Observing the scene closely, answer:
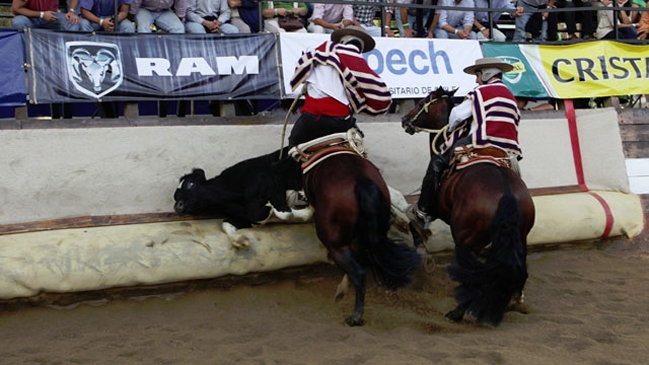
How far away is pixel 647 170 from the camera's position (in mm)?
8727

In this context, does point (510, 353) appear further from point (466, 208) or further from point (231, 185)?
point (231, 185)

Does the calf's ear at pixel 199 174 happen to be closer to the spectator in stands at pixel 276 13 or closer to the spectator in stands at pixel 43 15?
the spectator in stands at pixel 43 15

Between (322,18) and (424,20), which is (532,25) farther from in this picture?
(322,18)

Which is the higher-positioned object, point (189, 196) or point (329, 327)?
point (189, 196)

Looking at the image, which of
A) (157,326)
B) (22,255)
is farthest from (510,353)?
(22,255)

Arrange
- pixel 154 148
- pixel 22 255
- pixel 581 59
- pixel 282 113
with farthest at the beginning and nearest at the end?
1. pixel 581 59
2. pixel 282 113
3. pixel 154 148
4. pixel 22 255

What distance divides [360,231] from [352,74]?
4.72 feet

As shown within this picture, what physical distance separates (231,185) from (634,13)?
7517mm

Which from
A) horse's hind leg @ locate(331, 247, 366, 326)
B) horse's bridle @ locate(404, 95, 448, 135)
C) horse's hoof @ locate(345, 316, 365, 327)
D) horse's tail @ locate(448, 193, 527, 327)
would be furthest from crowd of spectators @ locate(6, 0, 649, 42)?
horse's tail @ locate(448, 193, 527, 327)

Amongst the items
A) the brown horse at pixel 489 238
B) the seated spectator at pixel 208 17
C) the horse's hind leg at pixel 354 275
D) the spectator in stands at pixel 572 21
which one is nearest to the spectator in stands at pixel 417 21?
the spectator in stands at pixel 572 21

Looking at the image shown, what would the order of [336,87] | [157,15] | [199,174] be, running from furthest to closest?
[157,15] → [199,174] → [336,87]

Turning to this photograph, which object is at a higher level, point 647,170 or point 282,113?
point 282,113

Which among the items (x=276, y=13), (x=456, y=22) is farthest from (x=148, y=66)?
(x=456, y=22)

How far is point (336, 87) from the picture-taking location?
6.28 metres
